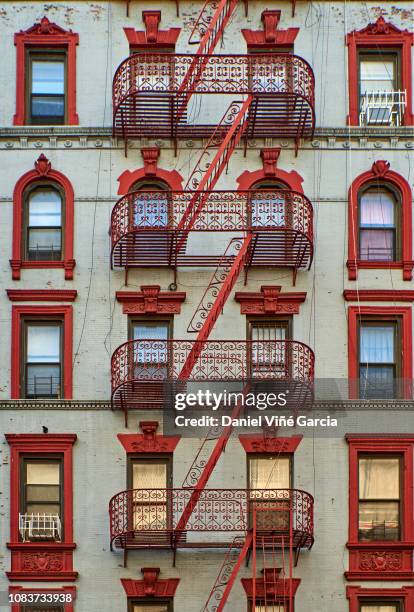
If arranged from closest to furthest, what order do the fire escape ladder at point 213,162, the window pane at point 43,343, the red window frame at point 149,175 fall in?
1. the fire escape ladder at point 213,162
2. the window pane at point 43,343
3. the red window frame at point 149,175

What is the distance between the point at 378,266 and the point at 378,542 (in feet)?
19.2

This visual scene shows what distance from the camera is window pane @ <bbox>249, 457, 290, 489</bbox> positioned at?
127 ft

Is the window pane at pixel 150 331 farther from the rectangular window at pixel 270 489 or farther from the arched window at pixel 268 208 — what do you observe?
the rectangular window at pixel 270 489

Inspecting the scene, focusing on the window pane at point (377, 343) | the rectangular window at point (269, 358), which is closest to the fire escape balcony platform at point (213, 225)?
the rectangular window at point (269, 358)

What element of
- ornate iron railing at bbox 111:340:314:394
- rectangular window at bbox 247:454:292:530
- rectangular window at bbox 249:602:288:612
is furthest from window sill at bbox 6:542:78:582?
rectangular window at bbox 247:454:292:530

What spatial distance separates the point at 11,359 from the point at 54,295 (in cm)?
163

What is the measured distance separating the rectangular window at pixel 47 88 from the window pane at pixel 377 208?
22.4 ft

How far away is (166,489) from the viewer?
37.9 meters

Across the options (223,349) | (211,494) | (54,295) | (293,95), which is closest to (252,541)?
(211,494)

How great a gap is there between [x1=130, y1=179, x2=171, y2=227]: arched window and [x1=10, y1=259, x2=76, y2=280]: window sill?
1.70 m

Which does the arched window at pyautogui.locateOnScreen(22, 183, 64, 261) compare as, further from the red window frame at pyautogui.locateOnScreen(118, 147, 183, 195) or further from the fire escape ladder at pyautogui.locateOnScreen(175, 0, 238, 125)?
the fire escape ladder at pyautogui.locateOnScreen(175, 0, 238, 125)

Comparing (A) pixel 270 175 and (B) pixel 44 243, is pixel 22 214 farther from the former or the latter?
(A) pixel 270 175

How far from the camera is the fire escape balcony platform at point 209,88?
39562 millimetres

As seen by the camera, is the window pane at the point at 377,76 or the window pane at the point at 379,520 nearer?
the window pane at the point at 379,520
